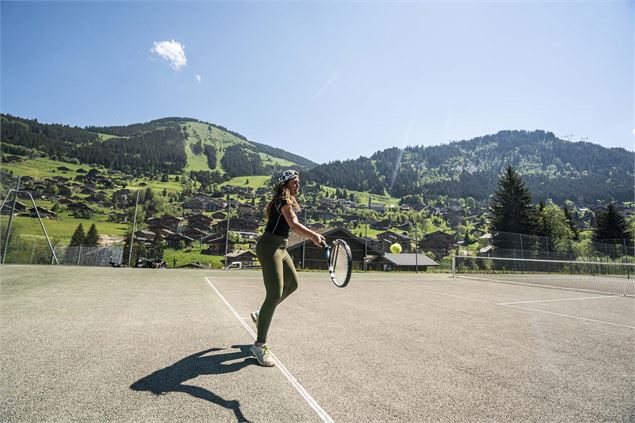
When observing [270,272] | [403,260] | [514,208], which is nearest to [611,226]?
[514,208]

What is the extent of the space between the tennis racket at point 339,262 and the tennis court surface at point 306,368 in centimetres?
101

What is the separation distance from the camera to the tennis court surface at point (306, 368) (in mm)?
2973

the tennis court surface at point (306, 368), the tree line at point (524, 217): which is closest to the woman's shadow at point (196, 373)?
the tennis court surface at point (306, 368)

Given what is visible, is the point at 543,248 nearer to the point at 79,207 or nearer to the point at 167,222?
the point at 167,222

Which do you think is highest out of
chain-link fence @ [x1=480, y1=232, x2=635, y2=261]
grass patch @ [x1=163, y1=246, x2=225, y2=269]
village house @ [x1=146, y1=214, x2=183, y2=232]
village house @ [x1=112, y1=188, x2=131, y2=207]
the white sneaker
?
village house @ [x1=112, y1=188, x2=131, y2=207]

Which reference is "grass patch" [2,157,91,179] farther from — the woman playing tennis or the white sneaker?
the white sneaker

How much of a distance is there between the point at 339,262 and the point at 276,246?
145 cm

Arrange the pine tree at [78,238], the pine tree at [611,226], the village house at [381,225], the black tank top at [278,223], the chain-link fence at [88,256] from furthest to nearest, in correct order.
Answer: the village house at [381,225] → the pine tree at [78,238] → the pine tree at [611,226] → the chain-link fence at [88,256] → the black tank top at [278,223]

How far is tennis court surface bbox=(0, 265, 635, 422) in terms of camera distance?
9.75 ft

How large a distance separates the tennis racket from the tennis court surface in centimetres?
101

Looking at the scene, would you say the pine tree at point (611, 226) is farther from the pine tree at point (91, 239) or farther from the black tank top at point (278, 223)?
the pine tree at point (91, 239)

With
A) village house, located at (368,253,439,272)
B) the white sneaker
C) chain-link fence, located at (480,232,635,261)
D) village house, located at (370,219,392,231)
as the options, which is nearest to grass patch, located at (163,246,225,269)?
village house, located at (368,253,439,272)

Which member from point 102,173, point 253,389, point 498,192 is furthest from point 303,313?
point 102,173

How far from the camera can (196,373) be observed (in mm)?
3787
